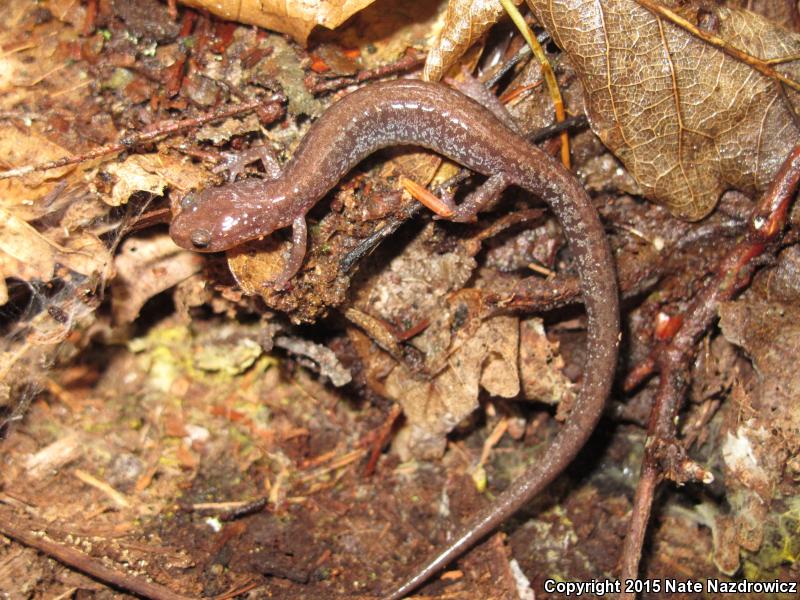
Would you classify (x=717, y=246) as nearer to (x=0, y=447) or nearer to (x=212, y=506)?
(x=212, y=506)

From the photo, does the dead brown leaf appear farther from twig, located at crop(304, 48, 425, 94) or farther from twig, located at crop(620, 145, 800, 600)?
twig, located at crop(620, 145, 800, 600)

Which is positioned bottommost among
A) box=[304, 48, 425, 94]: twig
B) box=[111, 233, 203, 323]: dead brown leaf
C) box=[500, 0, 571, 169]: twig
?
box=[111, 233, 203, 323]: dead brown leaf

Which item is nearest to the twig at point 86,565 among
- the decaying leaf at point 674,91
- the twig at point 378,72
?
the twig at point 378,72

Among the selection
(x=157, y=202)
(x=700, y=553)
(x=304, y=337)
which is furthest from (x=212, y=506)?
(x=700, y=553)

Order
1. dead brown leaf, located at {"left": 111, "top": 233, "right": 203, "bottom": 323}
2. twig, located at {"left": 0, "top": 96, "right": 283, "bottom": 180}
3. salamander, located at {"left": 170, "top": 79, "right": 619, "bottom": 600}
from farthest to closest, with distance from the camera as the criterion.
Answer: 1. dead brown leaf, located at {"left": 111, "top": 233, "right": 203, "bottom": 323}
2. salamander, located at {"left": 170, "top": 79, "right": 619, "bottom": 600}
3. twig, located at {"left": 0, "top": 96, "right": 283, "bottom": 180}

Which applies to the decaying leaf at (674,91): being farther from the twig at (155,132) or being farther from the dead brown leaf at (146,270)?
the dead brown leaf at (146,270)

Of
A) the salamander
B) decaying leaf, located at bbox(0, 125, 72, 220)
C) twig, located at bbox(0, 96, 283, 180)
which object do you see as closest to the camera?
twig, located at bbox(0, 96, 283, 180)

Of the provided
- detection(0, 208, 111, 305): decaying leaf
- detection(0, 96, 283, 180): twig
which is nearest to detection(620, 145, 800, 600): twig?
detection(0, 96, 283, 180): twig
